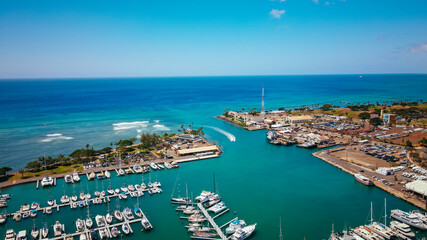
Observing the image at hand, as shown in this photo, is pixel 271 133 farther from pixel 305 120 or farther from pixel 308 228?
pixel 308 228

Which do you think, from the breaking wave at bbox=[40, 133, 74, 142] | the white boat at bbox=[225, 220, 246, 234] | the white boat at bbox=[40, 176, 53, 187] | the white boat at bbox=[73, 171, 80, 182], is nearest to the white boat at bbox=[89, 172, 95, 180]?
the white boat at bbox=[73, 171, 80, 182]

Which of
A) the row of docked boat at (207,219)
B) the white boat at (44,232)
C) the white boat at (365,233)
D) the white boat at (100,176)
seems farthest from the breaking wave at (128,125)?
the white boat at (365,233)

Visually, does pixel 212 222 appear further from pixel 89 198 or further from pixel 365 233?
pixel 89 198

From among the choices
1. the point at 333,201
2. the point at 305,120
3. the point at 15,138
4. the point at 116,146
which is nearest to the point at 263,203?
the point at 333,201

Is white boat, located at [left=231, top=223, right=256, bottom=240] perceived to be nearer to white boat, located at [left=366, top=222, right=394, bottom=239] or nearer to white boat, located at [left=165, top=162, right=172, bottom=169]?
white boat, located at [left=366, top=222, right=394, bottom=239]

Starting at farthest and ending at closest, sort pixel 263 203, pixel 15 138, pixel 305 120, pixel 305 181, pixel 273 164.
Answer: pixel 305 120, pixel 15 138, pixel 273 164, pixel 305 181, pixel 263 203

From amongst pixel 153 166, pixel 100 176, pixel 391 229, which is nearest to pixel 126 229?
pixel 100 176

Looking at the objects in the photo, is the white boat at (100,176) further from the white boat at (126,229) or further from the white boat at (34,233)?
the white boat at (126,229)
